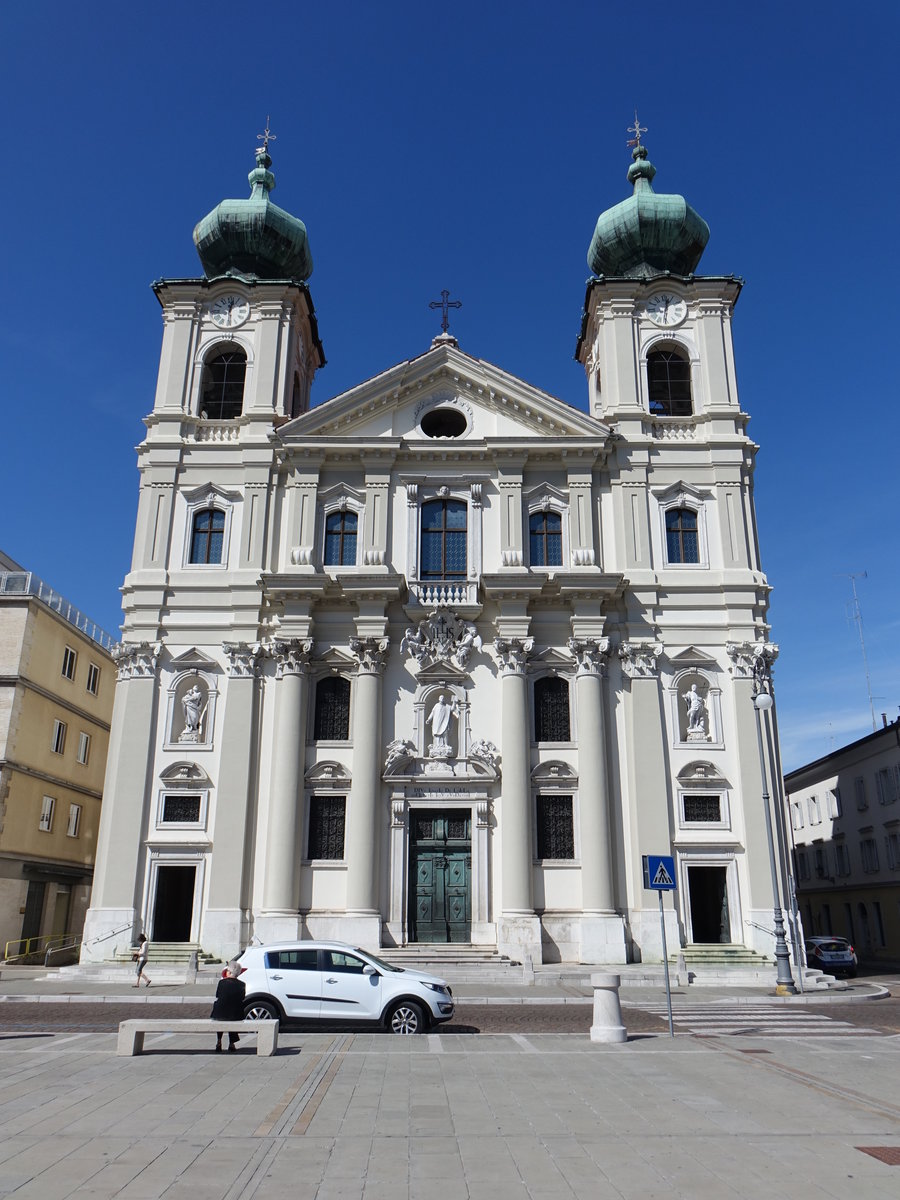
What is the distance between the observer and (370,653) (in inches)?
1233

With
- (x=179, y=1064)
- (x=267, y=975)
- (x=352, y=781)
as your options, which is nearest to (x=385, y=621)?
(x=352, y=781)

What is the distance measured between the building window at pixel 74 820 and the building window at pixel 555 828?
20.5 meters

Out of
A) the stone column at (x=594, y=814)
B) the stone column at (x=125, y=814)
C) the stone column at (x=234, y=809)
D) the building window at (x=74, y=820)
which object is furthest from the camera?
the building window at (x=74, y=820)

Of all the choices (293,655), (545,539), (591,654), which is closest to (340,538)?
(293,655)

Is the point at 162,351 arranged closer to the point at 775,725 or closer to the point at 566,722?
the point at 566,722

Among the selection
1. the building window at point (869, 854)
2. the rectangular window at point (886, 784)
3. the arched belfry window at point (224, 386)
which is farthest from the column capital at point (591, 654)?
the building window at point (869, 854)

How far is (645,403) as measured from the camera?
116ft

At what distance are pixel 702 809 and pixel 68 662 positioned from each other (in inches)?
989

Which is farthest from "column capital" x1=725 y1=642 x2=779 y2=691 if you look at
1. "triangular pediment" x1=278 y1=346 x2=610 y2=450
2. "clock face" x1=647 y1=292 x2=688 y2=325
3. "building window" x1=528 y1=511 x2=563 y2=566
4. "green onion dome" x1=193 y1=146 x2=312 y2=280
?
"green onion dome" x1=193 y1=146 x2=312 y2=280

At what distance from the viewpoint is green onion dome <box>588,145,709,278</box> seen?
3778 cm

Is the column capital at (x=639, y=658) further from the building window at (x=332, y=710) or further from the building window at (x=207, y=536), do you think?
the building window at (x=207, y=536)

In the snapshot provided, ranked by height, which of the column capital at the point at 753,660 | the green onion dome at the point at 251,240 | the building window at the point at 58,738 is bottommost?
the building window at the point at 58,738

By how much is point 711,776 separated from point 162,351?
2437 centimetres

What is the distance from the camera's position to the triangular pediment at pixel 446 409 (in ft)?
111
